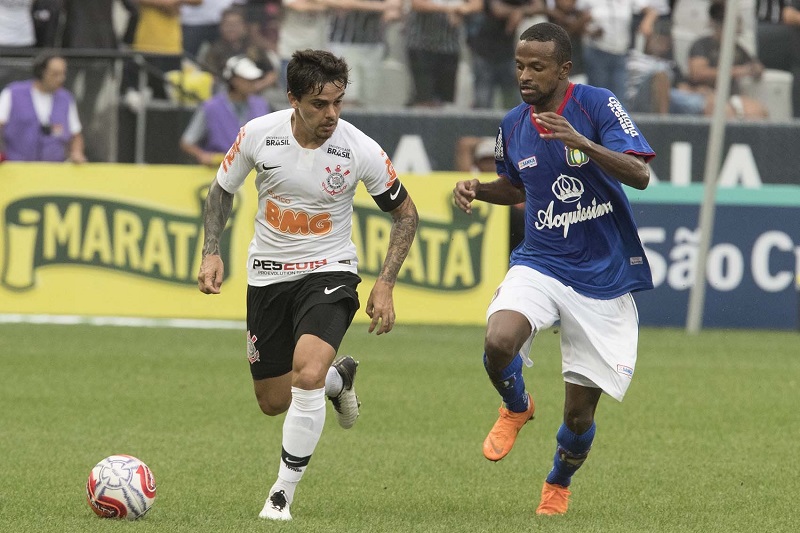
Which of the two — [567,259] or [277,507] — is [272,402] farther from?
[567,259]

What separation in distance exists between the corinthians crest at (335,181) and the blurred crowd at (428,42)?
35.1 feet

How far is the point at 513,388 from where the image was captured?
743 centimetres

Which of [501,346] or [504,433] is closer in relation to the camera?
[501,346]

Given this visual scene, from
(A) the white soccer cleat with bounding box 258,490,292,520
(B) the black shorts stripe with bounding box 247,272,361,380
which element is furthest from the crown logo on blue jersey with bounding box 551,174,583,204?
(A) the white soccer cleat with bounding box 258,490,292,520

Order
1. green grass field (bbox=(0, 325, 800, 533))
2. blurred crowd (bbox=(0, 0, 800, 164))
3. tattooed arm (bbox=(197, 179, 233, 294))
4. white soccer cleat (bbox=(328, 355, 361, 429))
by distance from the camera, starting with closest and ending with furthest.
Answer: green grass field (bbox=(0, 325, 800, 533))
tattooed arm (bbox=(197, 179, 233, 294))
white soccer cleat (bbox=(328, 355, 361, 429))
blurred crowd (bbox=(0, 0, 800, 164))

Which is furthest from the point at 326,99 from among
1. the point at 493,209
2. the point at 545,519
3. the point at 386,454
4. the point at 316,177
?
the point at 493,209

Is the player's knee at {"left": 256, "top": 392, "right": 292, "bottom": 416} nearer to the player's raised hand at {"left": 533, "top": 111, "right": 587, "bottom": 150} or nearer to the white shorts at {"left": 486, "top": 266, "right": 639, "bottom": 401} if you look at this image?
the white shorts at {"left": 486, "top": 266, "right": 639, "bottom": 401}

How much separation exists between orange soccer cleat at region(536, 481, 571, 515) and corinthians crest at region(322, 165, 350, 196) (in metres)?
1.81

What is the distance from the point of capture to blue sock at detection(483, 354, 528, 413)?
24.2 feet

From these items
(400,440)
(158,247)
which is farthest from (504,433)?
(158,247)

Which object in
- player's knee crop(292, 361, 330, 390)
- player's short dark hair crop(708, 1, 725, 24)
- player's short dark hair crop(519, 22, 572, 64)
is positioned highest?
player's short dark hair crop(519, 22, 572, 64)

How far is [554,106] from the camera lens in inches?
281

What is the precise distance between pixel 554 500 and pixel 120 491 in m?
2.14

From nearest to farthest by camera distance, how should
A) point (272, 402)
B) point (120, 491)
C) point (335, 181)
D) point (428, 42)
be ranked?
1. point (120, 491)
2. point (335, 181)
3. point (272, 402)
4. point (428, 42)
